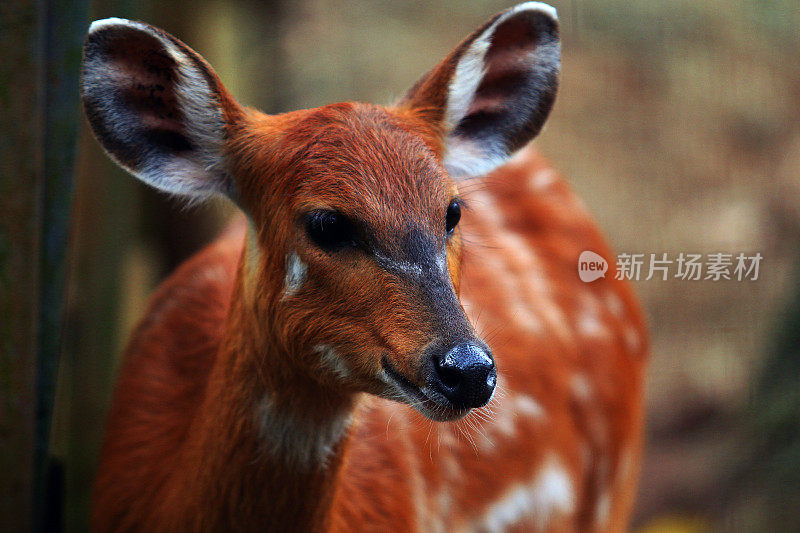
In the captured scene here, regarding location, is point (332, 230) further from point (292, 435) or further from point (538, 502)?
point (538, 502)

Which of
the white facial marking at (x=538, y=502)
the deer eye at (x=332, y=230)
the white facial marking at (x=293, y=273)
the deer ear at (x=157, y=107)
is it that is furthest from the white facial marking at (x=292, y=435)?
the white facial marking at (x=538, y=502)

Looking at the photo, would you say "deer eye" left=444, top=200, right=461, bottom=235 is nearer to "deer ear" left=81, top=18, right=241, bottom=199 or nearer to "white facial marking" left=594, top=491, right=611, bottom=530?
"deer ear" left=81, top=18, right=241, bottom=199

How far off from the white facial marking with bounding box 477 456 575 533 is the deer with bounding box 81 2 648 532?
1.0 inches

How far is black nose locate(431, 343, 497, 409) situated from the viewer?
59.0 inches

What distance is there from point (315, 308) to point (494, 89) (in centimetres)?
77

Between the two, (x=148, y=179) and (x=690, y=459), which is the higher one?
(x=148, y=179)

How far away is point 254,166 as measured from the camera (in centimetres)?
183

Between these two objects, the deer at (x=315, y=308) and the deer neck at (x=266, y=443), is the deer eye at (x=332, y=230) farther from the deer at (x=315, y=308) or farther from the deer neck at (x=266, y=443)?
the deer neck at (x=266, y=443)

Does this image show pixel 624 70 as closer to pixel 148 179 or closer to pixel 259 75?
pixel 259 75

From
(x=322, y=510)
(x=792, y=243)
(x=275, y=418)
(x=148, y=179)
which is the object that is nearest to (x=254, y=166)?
(x=148, y=179)

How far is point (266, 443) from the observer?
6.09 feet

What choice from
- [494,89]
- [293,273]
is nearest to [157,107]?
[293,273]

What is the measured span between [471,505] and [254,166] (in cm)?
133

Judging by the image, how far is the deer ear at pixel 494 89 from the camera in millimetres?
1924
